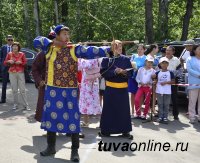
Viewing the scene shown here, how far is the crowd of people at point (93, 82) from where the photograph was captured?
21.6ft

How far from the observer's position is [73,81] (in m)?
6.62

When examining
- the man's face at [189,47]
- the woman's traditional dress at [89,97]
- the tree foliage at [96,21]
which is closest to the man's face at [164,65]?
the man's face at [189,47]

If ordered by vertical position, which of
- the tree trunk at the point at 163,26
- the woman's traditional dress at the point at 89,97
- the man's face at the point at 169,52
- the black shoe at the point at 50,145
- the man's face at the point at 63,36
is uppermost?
the tree trunk at the point at 163,26

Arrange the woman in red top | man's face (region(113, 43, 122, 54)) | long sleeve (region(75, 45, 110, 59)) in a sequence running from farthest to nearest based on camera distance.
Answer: the woman in red top < man's face (region(113, 43, 122, 54)) < long sleeve (region(75, 45, 110, 59))

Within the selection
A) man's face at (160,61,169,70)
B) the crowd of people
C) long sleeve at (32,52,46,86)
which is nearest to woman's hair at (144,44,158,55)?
the crowd of people

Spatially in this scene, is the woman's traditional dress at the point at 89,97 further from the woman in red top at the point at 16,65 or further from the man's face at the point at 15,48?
the man's face at the point at 15,48

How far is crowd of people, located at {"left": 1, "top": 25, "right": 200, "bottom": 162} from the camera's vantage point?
6590mm

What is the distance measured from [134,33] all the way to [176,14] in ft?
17.6

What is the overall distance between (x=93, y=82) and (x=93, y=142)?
66.6 inches

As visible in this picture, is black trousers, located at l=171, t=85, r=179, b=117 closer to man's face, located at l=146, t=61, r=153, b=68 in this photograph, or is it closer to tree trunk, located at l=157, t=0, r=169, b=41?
man's face, located at l=146, t=61, r=153, b=68

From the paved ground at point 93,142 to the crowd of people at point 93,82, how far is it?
0.80ft

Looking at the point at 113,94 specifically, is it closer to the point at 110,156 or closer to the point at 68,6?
the point at 110,156

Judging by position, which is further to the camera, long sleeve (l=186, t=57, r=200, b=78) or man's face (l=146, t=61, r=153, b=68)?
man's face (l=146, t=61, r=153, b=68)

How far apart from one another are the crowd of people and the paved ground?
0.80ft
